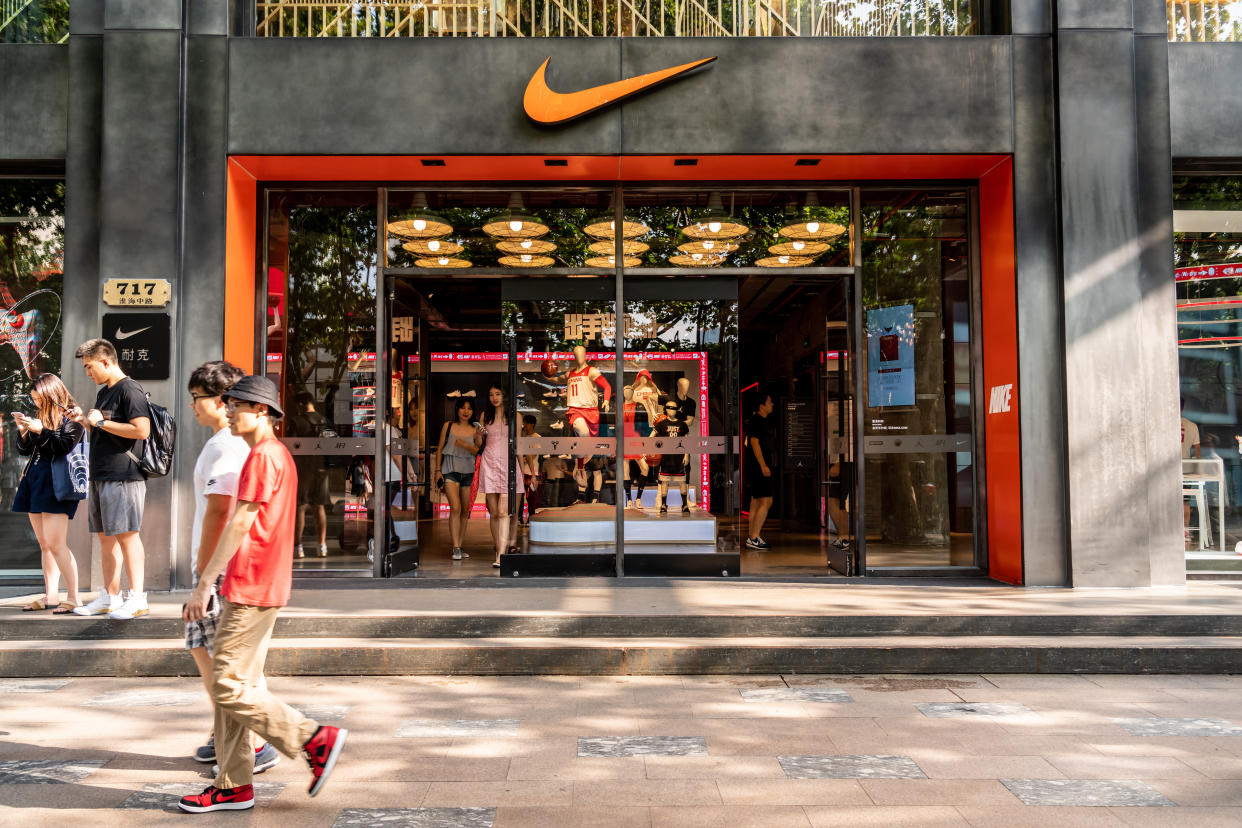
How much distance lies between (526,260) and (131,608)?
4286mm

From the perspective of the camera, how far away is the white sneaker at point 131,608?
5.76 meters

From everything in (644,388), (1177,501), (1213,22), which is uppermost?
(1213,22)

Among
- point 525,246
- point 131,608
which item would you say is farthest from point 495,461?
point 131,608

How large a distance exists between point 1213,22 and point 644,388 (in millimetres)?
5913

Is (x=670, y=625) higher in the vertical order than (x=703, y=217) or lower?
lower

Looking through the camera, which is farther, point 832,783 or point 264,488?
point 832,783

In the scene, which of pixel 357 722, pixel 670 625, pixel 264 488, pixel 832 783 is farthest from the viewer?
pixel 670 625

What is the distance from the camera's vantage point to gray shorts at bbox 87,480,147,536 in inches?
221

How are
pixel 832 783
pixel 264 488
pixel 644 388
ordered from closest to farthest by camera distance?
1. pixel 264 488
2. pixel 832 783
3. pixel 644 388

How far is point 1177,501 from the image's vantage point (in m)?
7.04

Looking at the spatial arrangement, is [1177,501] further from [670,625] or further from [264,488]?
[264,488]

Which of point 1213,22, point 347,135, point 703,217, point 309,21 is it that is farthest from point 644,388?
point 1213,22

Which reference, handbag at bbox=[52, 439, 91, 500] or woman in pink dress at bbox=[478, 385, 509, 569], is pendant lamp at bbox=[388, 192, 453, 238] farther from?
handbag at bbox=[52, 439, 91, 500]

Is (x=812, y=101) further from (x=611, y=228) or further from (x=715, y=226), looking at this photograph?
(x=611, y=228)
